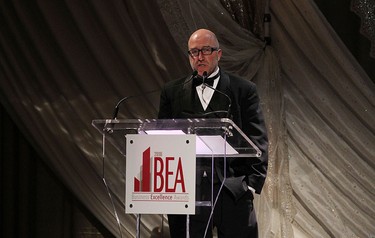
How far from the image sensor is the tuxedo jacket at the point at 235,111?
283 centimetres

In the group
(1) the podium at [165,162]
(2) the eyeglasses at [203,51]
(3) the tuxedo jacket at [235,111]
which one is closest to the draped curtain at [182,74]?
(3) the tuxedo jacket at [235,111]

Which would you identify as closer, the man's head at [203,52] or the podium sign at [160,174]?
the podium sign at [160,174]

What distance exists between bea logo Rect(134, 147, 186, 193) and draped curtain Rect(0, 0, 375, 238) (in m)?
1.81

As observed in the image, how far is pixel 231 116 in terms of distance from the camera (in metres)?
2.91

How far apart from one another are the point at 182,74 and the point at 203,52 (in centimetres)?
142

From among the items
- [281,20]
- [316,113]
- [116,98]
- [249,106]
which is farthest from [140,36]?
[249,106]

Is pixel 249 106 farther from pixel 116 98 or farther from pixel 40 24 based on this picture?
pixel 40 24

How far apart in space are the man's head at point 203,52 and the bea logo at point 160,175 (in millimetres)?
639

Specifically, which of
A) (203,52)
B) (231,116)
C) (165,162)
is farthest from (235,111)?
(165,162)

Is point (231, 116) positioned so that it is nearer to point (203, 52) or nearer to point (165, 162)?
point (203, 52)

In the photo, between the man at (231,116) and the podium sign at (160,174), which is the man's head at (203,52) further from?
the podium sign at (160,174)

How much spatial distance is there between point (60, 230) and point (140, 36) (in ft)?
4.01

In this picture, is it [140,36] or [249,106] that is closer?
[249,106]

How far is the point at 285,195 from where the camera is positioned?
4.14m
